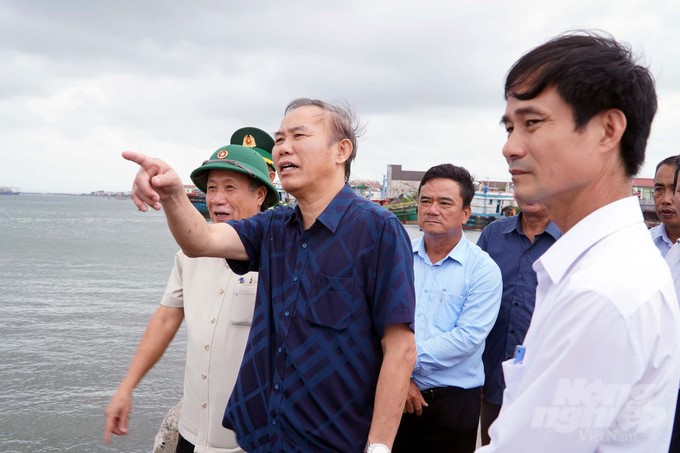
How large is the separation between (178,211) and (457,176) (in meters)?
2.48

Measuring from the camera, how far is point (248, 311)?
110 inches

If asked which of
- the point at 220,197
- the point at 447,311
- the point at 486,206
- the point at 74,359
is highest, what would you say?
the point at 486,206

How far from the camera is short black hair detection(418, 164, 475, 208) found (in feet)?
13.6

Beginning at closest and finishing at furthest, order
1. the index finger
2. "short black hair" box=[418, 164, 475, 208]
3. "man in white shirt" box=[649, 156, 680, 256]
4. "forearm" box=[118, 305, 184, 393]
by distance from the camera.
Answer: the index finger
"forearm" box=[118, 305, 184, 393]
"short black hair" box=[418, 164, 475, 208]
"man in white shirt" box=[649, 156, 680, 256]

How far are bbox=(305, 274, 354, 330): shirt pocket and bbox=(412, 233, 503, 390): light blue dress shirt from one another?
1424 millimetres

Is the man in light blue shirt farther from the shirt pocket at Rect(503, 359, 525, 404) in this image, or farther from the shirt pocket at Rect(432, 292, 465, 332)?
the shirt pocket at Rect(503, 359, 525, 404)

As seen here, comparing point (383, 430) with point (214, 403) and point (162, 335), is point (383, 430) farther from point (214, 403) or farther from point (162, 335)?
point (162, 335)

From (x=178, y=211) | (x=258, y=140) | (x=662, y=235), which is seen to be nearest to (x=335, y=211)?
(x=178, y=211)

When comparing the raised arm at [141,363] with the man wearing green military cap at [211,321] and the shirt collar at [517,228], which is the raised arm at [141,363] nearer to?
the man wearing green military cap at [211,321]

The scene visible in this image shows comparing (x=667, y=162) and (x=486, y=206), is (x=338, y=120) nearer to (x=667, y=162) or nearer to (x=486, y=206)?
(x=667, y=162)

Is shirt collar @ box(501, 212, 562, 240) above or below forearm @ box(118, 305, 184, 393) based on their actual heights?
above

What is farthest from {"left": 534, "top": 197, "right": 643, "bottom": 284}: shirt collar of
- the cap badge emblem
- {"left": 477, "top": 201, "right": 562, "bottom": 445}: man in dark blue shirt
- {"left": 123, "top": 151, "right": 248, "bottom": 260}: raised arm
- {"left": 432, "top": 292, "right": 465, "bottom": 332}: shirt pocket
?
the cap badge emblem

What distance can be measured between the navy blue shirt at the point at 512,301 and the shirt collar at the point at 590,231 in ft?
8.43

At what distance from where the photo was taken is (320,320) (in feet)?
7.13
